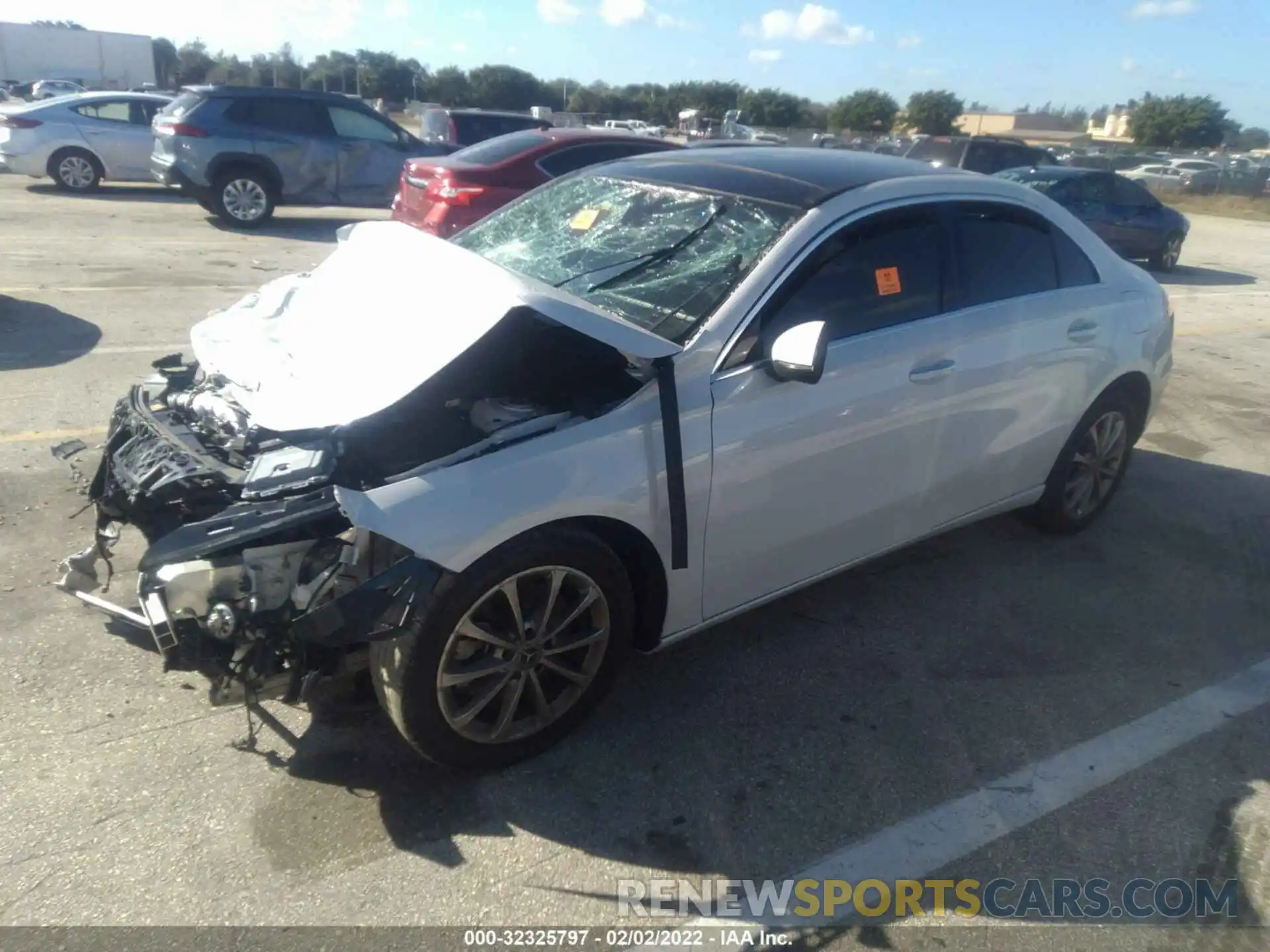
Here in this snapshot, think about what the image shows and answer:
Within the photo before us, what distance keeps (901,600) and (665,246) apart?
6.26 ft

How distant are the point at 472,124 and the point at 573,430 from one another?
49.2ft

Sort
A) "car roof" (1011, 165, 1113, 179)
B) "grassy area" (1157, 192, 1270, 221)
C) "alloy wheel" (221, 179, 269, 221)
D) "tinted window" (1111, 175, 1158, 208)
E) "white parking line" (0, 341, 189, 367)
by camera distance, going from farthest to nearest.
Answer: "grassy area" (1157, 192, 1270, 221) < "tinted window" (1111, 175, 1158, 208) < "car roof" (1011, 165, 1113, 179) < "alloy wheel" (221, 179, 269, 221) < "white parking line" (0, 341, 189, 367)

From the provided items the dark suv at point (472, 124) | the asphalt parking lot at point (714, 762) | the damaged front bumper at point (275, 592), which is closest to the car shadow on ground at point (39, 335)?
the asphalt parking lot at point (714, 762)

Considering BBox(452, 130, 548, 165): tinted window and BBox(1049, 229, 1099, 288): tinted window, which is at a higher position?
BBox(452, 130, 548, 165): tinted window

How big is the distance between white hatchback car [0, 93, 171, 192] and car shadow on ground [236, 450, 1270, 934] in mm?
15453

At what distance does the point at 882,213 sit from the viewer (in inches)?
147

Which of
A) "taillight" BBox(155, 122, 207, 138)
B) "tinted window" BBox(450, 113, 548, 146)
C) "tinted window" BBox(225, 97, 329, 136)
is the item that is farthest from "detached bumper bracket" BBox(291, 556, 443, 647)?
"tinted window" BBox(450, 113, 548, 146)

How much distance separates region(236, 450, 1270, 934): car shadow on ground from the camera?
2.89m

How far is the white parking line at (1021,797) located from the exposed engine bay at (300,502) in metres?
1.30

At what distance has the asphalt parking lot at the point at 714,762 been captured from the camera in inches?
105

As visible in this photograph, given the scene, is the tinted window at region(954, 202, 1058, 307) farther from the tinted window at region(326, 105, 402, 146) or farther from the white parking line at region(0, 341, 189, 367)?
the tinted window at region(326, 105, 402, 146)

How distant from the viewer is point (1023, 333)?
13.7 ft

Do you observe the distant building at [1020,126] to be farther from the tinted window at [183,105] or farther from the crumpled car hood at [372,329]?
the crumpled car hood at [372,329]

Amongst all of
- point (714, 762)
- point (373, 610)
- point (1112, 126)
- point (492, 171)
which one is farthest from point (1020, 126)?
point (373, 610)
